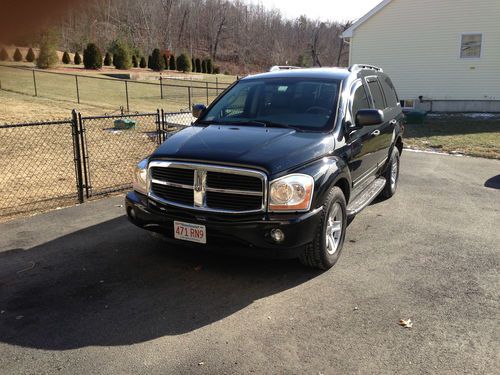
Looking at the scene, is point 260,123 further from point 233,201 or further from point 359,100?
point 359,100

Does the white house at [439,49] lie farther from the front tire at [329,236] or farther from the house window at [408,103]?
the front tire at [329,236]

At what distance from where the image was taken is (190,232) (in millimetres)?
4016

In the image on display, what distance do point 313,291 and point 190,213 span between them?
1.27 m

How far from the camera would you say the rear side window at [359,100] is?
5.23 meters

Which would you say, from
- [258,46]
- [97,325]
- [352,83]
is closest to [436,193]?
[352,83]

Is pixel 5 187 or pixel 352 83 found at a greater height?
pixel 352 83

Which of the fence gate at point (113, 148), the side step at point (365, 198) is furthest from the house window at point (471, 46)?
the side step at point (365, 198)

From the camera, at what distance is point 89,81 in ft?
97.8

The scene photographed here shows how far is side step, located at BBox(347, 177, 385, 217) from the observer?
16.2ft

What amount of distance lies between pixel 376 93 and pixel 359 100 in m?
0.96

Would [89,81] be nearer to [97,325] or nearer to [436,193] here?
[436,193]

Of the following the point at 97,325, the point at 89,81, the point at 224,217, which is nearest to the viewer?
the point at 97,325

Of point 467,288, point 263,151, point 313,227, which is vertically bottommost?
point 467,288

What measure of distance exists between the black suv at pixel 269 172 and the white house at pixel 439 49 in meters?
16.6
